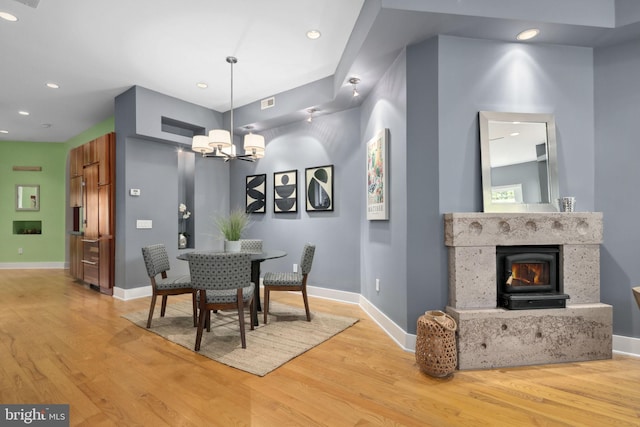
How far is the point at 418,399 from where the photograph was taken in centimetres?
197

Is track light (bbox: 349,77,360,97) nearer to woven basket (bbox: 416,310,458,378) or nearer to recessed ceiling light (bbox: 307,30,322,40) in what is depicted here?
recessed ceiling light (bbox: 307,30,322,40)

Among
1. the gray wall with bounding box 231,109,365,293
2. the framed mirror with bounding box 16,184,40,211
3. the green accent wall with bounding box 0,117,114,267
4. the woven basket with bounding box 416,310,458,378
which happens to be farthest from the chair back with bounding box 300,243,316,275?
the framed mirror with bounding box 16,184,40,211

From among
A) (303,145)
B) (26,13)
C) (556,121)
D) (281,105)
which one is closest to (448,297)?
(556,121)

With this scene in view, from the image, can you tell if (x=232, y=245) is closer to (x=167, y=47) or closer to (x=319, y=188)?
(x=319, y=188)

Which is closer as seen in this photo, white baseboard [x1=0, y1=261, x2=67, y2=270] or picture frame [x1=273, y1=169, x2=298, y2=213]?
picture frame [x1=273, y1=169, x2=298, y2=213]

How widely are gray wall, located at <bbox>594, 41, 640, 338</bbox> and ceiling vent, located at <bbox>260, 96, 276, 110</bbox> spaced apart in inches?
152

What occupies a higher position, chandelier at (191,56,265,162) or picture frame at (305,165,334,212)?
chandelier at (191,56,265,162)

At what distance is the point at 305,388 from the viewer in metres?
2.10

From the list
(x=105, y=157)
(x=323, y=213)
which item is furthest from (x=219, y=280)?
(x=105, y=157)

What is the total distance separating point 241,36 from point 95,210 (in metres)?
3.88

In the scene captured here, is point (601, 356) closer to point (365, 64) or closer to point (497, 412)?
point (497, 412)

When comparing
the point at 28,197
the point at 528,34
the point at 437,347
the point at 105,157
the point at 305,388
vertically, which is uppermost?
the point at 528,34

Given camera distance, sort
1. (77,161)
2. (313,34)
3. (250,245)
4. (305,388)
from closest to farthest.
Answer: (305,388), (313,34), (250,245), (77,161)

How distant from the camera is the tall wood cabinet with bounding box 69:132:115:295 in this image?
4664 millimetres
